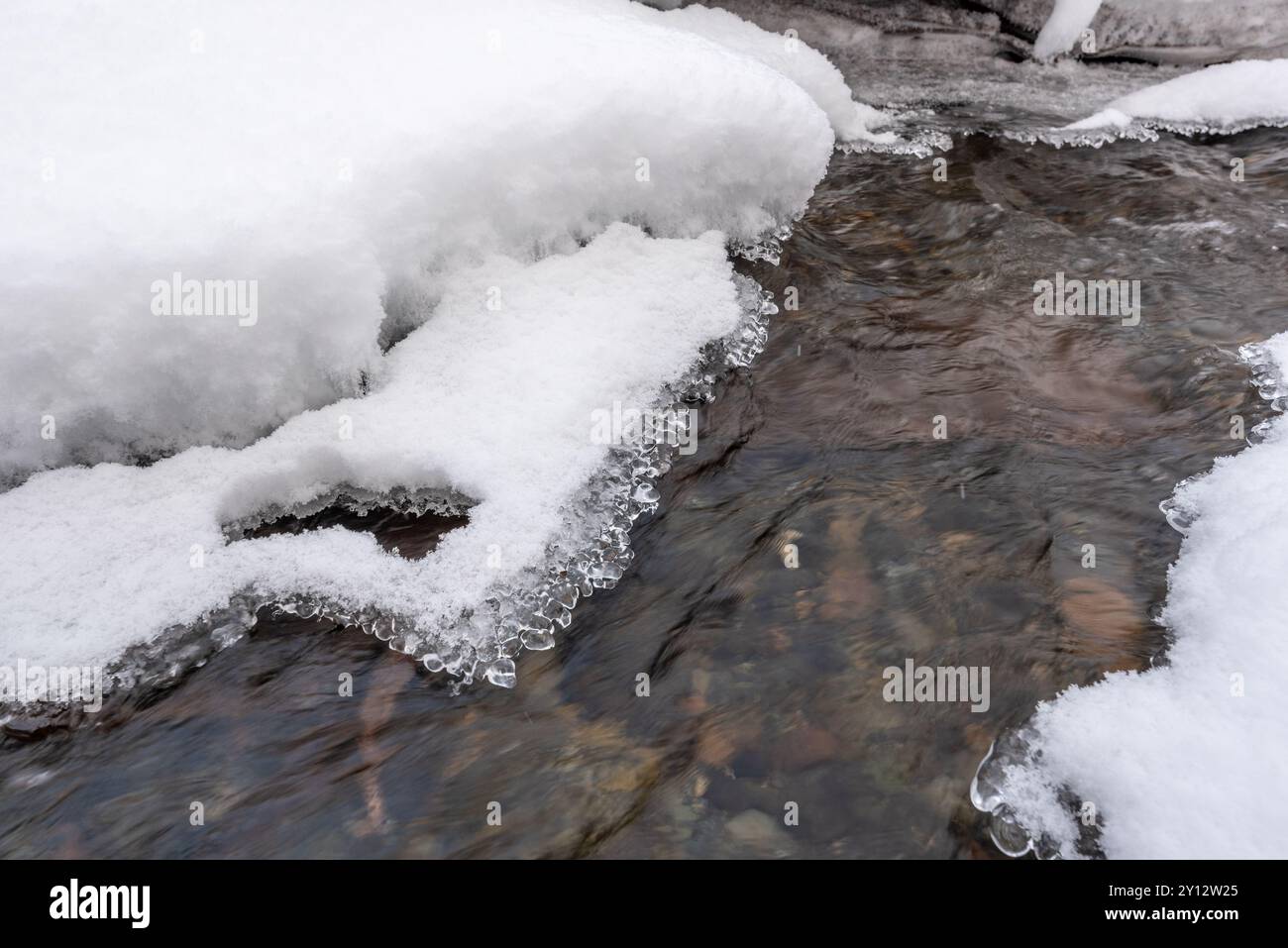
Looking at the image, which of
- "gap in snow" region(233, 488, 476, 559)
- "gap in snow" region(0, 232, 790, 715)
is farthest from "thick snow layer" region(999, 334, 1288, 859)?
"gap in snow" region(233, 488, 476, 559)

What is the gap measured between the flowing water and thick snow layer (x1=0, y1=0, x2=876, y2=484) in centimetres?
85

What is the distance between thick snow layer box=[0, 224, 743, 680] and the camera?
250 cm

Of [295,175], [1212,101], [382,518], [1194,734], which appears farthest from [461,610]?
[1212,101]

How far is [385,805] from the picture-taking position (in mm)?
2088

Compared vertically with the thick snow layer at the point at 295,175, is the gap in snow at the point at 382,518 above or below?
below

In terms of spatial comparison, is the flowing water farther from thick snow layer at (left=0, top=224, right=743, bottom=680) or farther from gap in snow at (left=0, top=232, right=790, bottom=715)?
thick snow layer at (left=0, top=224, right=743, bottom=680)

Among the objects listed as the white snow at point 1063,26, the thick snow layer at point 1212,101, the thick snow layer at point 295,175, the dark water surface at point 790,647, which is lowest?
the dark water surface at point 790,647

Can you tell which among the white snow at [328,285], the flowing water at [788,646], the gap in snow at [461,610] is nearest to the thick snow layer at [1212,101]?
the flowing water at [788,646]

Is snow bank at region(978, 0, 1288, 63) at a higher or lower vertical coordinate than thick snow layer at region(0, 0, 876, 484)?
Answer: higher

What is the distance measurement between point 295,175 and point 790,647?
8.07ft

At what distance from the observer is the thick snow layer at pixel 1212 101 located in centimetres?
554

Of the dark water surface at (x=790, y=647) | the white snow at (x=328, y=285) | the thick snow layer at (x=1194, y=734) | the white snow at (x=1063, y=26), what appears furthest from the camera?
the white snow at (x=1063, y=26)

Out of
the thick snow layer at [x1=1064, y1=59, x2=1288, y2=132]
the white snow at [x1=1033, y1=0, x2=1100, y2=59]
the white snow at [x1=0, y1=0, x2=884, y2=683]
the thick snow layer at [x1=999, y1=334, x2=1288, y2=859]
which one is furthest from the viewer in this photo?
the white snow at [x1=1033, y1=0, x2=1100, y2=59]

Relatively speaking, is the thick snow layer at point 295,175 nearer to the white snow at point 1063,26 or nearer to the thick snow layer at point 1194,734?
the thick snow layer at point 1194,734
